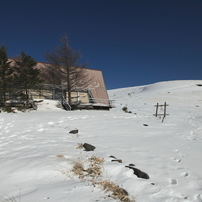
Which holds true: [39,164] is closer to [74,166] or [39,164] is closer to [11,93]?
[74,166]

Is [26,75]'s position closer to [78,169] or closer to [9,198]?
[78,169]

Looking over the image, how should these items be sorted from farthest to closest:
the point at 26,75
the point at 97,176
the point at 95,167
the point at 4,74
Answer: the point at 26,75 → the point at 4,74 → the point at 95,167 → the point at 97,176

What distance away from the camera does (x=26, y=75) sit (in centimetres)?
1742

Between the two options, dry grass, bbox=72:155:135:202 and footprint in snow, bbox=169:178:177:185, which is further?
footprint in snow, bbox=169:178:177:185

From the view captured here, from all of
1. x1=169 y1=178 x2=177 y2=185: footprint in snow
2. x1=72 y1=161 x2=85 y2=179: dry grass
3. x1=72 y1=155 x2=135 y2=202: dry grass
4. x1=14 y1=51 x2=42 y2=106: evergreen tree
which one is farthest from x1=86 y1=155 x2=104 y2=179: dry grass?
x1=14 y1=51 x2=42 y2=106: evergreen tree

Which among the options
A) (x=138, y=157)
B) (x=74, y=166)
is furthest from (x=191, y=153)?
(x=74, y=166)

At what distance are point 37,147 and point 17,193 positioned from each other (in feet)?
9.63

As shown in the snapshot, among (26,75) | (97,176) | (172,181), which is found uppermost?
(26,75)

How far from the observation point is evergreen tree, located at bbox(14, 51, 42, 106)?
56.5ft

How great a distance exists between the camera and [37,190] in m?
2.79

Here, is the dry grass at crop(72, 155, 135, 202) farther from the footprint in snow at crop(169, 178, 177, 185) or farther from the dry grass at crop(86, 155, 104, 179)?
the footprint in snow at crop(169, 178, 177, 185)

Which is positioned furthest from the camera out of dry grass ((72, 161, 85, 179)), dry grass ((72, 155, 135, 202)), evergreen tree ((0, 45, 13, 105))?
evergreen tree ((0, 45, 13, 105))

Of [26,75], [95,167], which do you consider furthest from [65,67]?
[95,167]

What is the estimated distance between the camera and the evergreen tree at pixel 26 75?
17.2 m
